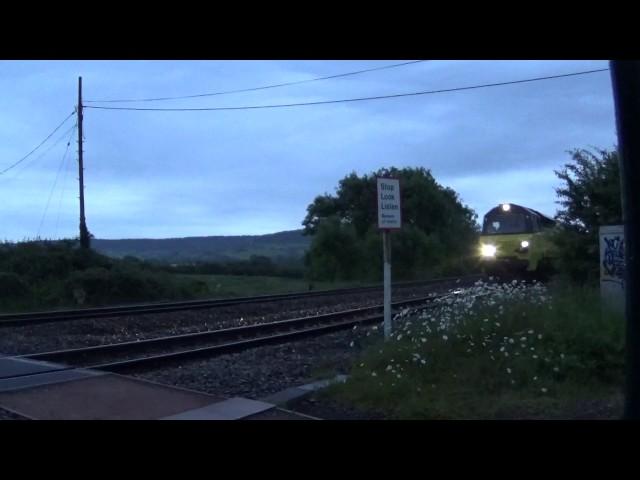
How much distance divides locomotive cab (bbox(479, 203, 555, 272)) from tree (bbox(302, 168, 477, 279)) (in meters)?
23.4

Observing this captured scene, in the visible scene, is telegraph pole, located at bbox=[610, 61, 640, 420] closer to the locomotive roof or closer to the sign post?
the sign post

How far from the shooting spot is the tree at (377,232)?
187 feet

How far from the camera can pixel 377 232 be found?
58.7 m

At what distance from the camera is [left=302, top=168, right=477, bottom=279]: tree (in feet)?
187

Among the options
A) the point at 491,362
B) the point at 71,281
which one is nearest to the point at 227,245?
the point at 71,281

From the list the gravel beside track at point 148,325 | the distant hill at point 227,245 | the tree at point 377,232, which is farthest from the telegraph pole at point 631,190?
the distant hill at point 227,245

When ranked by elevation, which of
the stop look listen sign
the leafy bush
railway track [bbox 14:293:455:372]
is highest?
the stop look listen sign

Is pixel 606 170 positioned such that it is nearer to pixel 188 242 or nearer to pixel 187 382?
pixel 187 382

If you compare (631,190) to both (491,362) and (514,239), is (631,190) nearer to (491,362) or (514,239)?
(491,362)

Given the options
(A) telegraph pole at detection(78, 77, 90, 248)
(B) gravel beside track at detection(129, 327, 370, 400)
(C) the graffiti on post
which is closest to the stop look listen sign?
(B) gravel beside track at detection(129, 327, 370, 400)

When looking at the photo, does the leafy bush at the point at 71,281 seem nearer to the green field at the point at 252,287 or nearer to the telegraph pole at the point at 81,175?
the telegraph pole at the point at 81,175
